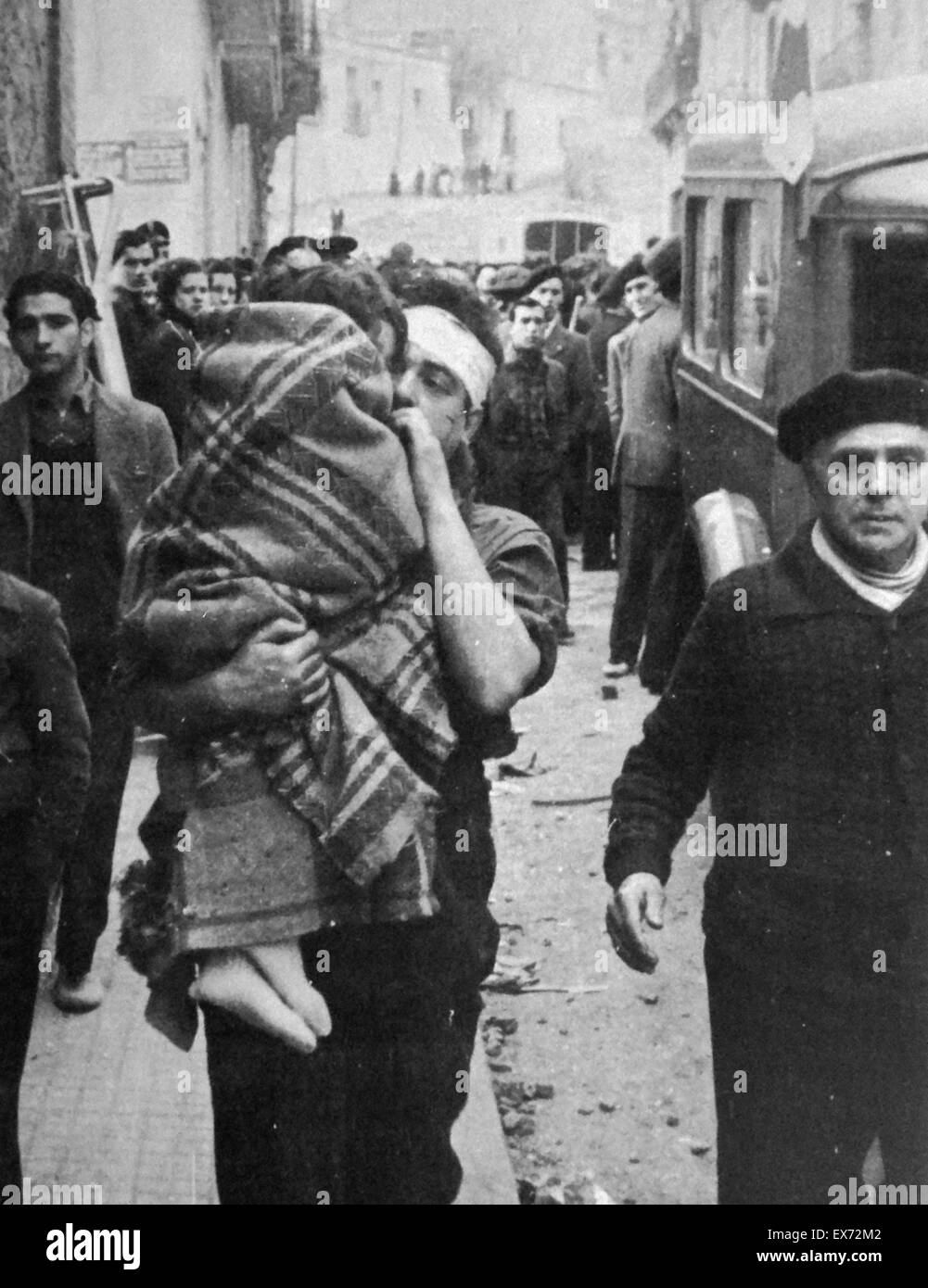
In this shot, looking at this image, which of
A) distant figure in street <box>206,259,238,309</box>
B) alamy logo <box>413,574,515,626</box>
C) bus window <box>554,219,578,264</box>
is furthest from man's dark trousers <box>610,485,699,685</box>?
distant figure in street <box>206,259,238,309</box>

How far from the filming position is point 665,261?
310cm

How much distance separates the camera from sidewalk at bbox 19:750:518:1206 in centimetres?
241

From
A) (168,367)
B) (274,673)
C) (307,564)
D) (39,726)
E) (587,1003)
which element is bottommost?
(587,1003)

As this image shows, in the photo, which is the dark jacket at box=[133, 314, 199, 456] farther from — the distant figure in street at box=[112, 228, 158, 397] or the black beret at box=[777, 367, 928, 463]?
the black beret at box=[777, 367, 928, 463]

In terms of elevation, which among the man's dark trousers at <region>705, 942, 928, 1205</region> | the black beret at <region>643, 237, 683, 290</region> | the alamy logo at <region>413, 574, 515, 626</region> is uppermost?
the black beret at <region>643, 237, 683, 290</region>

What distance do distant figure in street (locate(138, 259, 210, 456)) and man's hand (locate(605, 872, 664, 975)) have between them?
90cm

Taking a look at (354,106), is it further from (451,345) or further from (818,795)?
(818,795)

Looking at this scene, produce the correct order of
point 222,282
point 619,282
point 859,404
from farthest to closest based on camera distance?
1. point 619,282
2. point 222,282
3. point 859,404

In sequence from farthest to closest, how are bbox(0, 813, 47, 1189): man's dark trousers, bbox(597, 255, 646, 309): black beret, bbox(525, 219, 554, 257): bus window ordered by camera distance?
bbox(597, 255, 646, 309): black beret
bbox(525, 219, 554, 257): bus window
bbox(0, 813, 47, 1189): man's dark trousers

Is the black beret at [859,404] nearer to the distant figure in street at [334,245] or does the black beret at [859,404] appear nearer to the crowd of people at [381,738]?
Answer: the crowd of people at [381,738]

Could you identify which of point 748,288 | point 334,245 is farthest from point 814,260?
point 334,245

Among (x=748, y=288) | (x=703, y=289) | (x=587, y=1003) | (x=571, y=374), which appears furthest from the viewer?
(x=571, y=374)

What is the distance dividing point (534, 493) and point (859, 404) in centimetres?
118

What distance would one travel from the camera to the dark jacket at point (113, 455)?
8.00 feet
